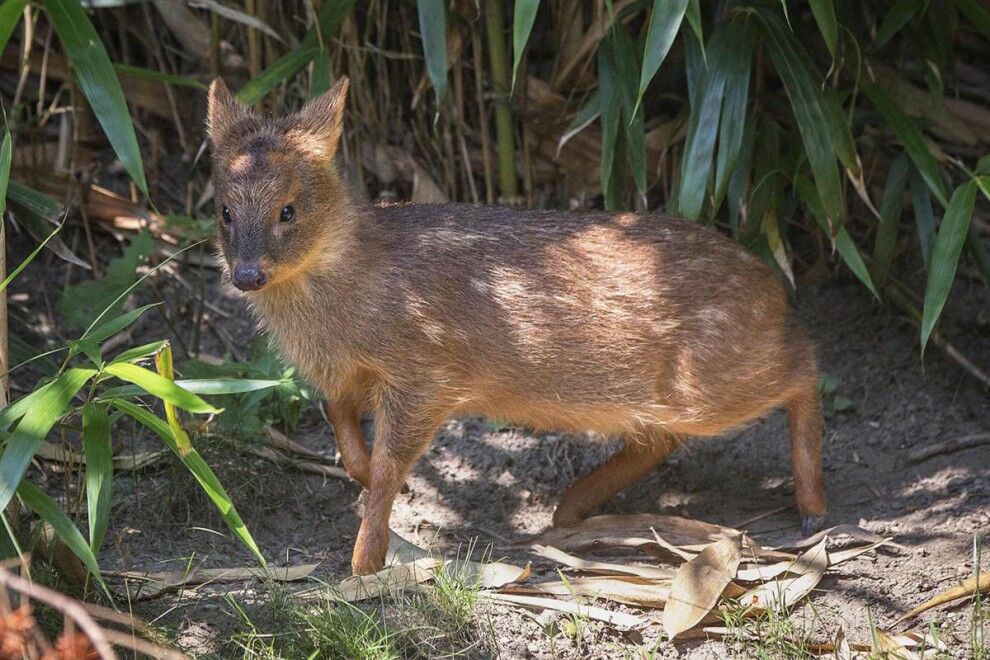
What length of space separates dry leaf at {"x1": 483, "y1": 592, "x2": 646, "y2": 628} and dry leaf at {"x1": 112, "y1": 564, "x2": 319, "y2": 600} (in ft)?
2.47

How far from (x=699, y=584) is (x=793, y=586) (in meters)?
0.38

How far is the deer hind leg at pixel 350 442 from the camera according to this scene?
4.98m

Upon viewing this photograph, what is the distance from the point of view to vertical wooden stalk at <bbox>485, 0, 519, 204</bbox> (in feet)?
19.5

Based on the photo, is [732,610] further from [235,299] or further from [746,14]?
[235,299]

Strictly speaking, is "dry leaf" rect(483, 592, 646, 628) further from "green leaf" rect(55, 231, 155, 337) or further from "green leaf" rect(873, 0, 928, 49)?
"green leaf" rect(873, 0, 928, 49)

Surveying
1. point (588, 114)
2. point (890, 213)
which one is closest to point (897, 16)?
point (890, 213)

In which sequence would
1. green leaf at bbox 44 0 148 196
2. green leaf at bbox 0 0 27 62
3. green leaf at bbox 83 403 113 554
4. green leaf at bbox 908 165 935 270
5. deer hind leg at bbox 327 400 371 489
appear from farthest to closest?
1. green leaf at bbox 908 165 935 270
2. deer hind leg at bbox 327 400 371 489
3. green leaf at bbox 44 0 148 196
4. green leaf at bbox 0 0 27 62
5. green leaf at bbox 83 403 113 554

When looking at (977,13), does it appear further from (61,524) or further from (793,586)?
(61,524)

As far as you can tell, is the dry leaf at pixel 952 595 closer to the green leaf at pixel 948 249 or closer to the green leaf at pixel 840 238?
the green leaf at pixel 948 249

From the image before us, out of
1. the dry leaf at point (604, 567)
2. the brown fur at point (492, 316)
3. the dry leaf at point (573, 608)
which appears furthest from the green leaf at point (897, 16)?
the dry leaf at point (573, 608)

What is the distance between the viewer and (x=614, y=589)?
4.34 m

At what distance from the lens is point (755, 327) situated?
5.18 m

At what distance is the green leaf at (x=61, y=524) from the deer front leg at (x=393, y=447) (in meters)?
1.27

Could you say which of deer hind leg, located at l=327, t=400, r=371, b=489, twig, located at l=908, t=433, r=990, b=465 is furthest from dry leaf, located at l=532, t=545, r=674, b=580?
twig, located at l=908, t=433, r=990, b=465
